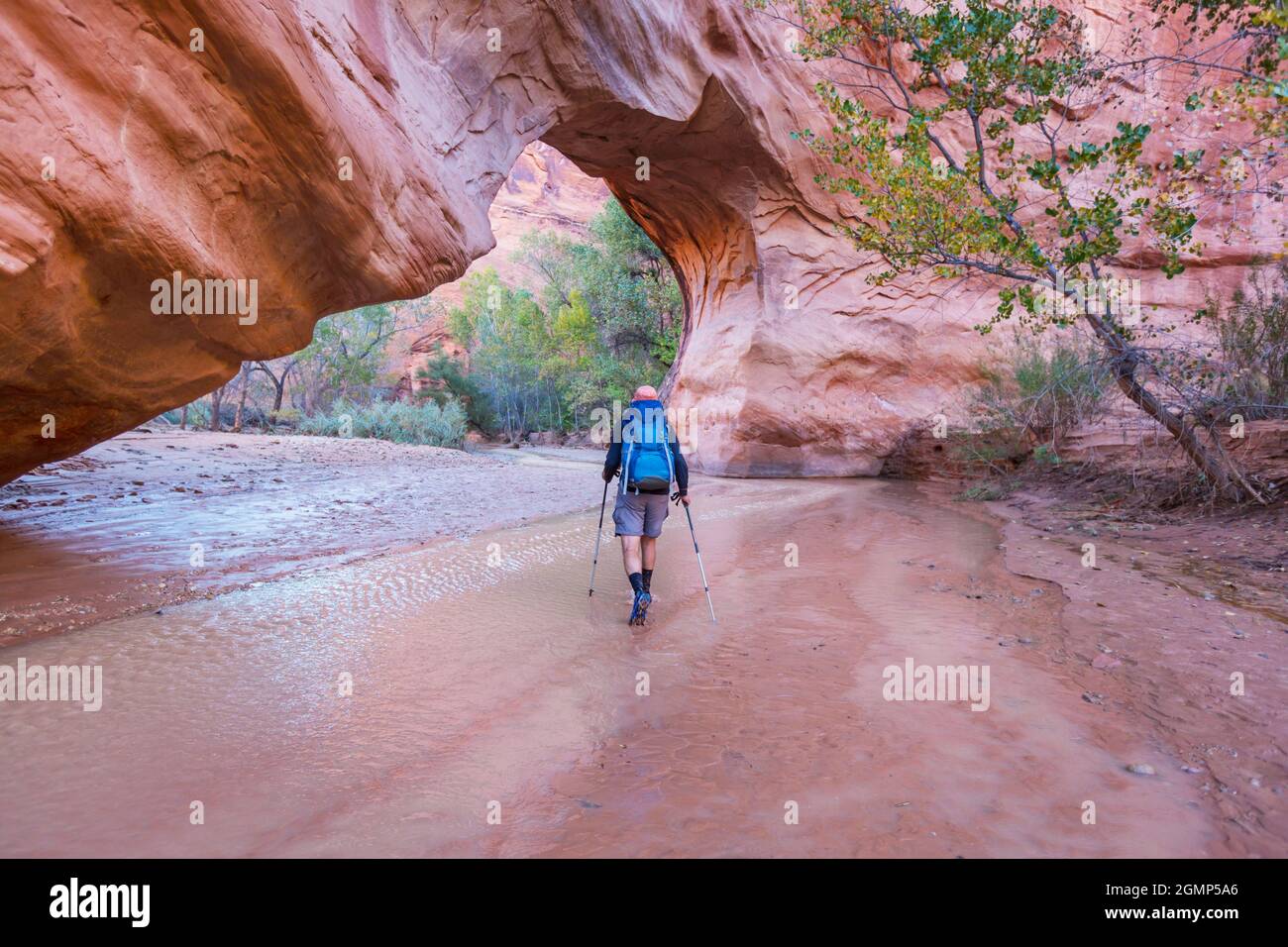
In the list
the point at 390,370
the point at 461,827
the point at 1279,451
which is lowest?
the point at 461,827

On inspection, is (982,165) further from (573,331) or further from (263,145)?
(573,331)

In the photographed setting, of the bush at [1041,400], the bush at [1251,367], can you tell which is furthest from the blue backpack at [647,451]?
the bush at [1041,400]

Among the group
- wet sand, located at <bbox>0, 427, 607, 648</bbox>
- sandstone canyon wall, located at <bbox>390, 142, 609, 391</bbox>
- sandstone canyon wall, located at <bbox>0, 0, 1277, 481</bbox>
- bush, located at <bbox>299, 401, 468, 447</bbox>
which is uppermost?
sandstone canyon wall, located at <bbox>390, 142, 609, 391</bbox>

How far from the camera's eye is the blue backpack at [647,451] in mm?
5367

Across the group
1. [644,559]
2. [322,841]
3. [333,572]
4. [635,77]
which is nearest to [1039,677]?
[644,559]

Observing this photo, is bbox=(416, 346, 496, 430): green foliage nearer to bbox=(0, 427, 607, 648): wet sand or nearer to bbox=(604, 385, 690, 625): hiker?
bbox=(0, 427, 607, 648): wet sand

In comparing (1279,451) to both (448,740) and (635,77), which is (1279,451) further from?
(635,77)

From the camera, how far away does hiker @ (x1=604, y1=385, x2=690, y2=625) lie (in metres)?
5.34

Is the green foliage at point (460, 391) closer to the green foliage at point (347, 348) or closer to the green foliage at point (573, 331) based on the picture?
the green foliage at point (573, 331)

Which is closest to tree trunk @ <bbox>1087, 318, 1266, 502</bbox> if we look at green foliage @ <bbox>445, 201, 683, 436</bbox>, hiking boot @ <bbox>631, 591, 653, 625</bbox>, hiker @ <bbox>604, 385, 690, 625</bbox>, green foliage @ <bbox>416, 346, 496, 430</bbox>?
hiker @ <bbox>604, 385, 690, 625</bbox>

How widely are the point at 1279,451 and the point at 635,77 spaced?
35.6 ft

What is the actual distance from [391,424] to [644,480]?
858 inches

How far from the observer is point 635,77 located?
11859mm

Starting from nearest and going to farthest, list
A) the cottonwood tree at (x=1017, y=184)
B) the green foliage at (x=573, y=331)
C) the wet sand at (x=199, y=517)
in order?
the wet sand at (x=199, y=517) → the cottonwood tree at (x=1017, y=184) → the green foliage at (x=573, y=331)
